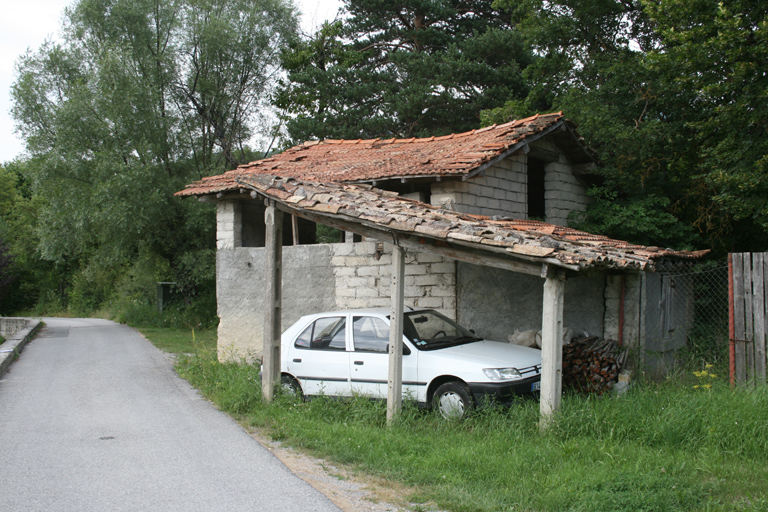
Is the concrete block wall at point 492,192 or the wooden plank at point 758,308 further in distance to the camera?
the concrete block wall at point 492,192

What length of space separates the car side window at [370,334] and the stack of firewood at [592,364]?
268cm

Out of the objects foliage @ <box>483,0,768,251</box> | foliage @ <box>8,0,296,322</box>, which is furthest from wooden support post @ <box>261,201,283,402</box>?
foliage @ <box>8,0,296,322</box>

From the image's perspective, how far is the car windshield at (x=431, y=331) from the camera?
7727 mm

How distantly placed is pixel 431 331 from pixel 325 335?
1.52 metres

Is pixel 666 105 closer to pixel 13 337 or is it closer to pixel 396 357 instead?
pixel 396 357

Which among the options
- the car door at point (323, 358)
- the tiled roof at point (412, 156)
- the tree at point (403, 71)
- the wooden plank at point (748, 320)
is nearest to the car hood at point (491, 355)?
the car door at point (323, 358)

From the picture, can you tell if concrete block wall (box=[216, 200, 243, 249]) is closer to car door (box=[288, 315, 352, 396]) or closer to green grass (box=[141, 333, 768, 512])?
car door (box=[288, 315, 352, 396])

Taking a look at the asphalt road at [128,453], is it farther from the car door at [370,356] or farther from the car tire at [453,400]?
the car tire at [453,400]

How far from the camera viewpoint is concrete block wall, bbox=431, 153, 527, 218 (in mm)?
10406

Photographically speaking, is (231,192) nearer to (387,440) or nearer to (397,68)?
(387,440)

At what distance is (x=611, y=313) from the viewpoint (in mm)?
8820

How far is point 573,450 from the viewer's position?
5504 millimetres

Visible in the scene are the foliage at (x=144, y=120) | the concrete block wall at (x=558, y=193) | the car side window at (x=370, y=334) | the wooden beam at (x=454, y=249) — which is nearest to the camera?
the wooden beam at (x=454, y=249)

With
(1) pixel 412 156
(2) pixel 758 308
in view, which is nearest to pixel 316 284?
(1) pixel 412 156
